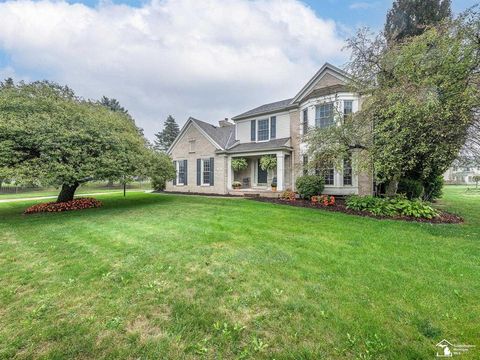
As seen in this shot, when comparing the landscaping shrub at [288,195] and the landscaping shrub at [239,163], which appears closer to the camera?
the landscaping shrub at [288,195]

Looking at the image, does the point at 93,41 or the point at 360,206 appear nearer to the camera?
the point at 360,206

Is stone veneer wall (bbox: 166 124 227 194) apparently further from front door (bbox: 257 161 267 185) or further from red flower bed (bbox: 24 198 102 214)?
red flower bed (bbox: 24 198 102 214)

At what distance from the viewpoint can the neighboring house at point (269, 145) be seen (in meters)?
13.0

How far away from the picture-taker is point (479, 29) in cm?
692

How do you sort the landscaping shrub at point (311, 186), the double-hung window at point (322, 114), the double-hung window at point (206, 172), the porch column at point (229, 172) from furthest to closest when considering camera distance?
1. the double-hung window at point (206, 172)
2. the porch column at point (229, 172)
3. the double-hung window at point (322, 114)
4. the landscaping shrub at point (311, 186)

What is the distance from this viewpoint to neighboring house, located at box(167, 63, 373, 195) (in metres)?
13.0

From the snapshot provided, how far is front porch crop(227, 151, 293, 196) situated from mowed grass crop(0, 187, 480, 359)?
9057 mm

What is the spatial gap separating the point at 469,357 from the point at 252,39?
714 inches

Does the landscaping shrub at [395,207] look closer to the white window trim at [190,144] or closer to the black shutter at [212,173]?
the black shutter at [212,173]

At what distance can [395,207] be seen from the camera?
349 inches

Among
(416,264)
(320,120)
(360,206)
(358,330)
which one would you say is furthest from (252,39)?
(358,330)

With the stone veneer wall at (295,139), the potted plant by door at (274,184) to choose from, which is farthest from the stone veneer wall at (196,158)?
the stone veneer wall at (295,139)

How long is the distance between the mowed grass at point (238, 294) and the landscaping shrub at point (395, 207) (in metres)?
2.10

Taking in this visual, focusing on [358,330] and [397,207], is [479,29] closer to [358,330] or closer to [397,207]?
[397,207]
